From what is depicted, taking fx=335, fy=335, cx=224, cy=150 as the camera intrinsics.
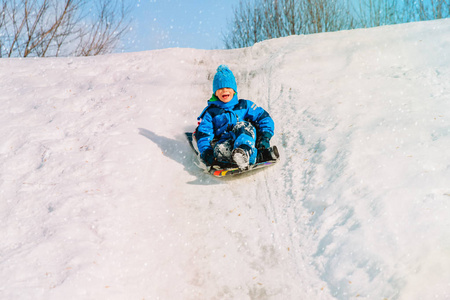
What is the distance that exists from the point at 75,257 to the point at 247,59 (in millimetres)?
4716

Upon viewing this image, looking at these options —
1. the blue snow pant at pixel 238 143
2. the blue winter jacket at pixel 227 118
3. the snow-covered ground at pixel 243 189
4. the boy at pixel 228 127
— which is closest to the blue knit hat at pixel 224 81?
Answer: the boy at pixel 228 127

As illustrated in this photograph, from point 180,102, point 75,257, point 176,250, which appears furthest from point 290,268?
point 180,102

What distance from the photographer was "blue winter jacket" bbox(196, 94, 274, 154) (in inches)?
149

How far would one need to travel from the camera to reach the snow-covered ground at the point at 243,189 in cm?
225

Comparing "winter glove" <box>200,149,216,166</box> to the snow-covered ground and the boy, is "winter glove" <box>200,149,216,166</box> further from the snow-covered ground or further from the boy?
the snow-covered ground

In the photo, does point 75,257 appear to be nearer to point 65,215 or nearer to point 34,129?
point 65,215

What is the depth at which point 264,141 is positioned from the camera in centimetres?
369

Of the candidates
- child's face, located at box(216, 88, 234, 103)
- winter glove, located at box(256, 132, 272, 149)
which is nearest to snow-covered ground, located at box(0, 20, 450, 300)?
winter glove, located at box(256, 132, 272, 149)

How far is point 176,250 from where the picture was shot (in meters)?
2.68

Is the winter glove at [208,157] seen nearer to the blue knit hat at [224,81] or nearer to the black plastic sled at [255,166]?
the black plastic sled at [255,166]

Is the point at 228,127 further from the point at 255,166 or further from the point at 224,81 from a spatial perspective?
the point at 255,166

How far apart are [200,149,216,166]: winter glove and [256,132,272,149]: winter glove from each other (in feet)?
1.71

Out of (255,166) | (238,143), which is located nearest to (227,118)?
(238,143)

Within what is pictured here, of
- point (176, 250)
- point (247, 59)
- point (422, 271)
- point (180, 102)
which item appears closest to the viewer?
point (422, 271)
